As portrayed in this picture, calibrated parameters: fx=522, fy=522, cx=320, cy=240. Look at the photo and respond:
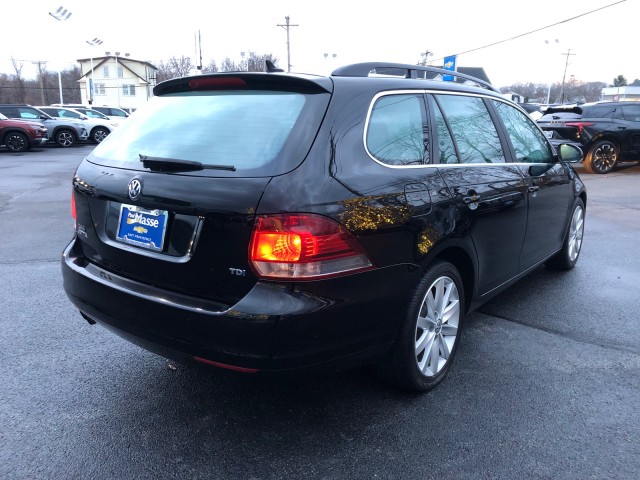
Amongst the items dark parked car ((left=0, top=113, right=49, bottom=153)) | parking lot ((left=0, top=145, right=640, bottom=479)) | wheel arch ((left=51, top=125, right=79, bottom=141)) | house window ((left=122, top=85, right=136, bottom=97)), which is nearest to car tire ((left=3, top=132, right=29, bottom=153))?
dark parked car ((left=0, top=113, right=49, bottom=153))

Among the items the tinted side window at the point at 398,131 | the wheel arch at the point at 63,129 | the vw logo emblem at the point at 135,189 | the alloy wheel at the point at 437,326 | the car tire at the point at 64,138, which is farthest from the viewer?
the car tire at the point at 64,138

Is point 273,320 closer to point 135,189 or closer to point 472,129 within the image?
point 135,189

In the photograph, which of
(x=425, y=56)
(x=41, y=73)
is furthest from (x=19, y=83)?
(x=425, y=56)

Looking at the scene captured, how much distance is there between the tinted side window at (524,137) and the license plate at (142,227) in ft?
8.46

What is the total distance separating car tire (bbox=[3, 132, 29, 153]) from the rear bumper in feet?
61.2

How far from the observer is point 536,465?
2.34 metres

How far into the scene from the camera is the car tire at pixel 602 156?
13047 millimetres

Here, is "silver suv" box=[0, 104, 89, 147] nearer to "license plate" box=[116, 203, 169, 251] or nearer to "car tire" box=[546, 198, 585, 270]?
"car tire" box=[546, 198, 585, 270]

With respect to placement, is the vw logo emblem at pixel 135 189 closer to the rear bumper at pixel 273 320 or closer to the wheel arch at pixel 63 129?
the rear bumper at pixel 273 320

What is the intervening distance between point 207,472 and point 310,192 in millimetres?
1300

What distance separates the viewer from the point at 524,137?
405cm

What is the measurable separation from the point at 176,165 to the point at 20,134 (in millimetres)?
18990

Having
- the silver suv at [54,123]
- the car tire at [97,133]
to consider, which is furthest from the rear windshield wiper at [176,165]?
the car tire at [97,133]

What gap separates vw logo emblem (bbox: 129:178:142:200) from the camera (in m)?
2.44
